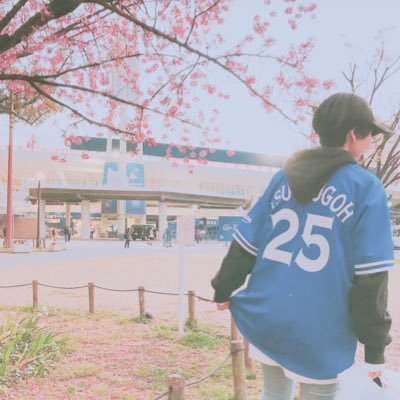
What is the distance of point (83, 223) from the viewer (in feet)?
163

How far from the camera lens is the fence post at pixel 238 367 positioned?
2.83m

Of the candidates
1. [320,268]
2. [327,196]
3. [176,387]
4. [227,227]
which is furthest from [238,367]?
[227,227]

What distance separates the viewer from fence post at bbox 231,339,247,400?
111 inches

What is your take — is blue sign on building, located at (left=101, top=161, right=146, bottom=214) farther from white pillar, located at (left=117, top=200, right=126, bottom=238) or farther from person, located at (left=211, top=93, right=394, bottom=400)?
person, located at (left=211, top=93, right=394, bottom=400)

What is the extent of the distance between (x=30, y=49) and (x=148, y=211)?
62.7 m

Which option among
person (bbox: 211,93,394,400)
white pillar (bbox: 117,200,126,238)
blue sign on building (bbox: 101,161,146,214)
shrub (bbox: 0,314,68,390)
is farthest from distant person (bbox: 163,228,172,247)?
person (bbox: 211,93,394,400)

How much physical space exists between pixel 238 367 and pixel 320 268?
167cm

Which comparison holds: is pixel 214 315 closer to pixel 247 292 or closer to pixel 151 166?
pixel 247 292

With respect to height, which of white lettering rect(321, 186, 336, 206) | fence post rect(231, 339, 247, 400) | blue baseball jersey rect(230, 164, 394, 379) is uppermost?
white lettering rect(321, 186, 336, 206)

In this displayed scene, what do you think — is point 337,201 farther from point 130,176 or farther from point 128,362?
point 130,176

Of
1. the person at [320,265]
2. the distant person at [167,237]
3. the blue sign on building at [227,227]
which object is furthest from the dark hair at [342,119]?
the blue sign on building at [227,227]

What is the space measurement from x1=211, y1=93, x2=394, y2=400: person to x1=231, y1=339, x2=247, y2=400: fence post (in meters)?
1.14

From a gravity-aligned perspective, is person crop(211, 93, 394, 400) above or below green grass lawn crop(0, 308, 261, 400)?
above

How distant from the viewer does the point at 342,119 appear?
160cm
